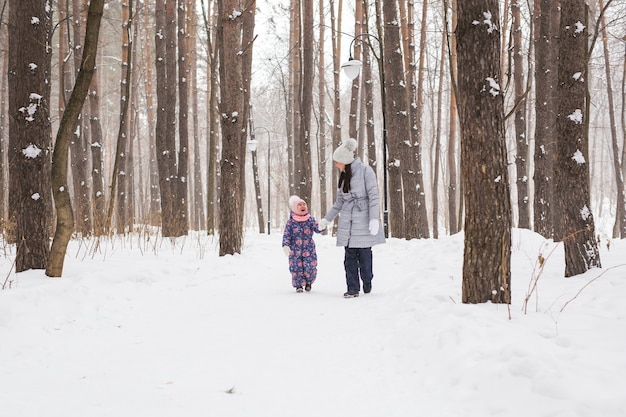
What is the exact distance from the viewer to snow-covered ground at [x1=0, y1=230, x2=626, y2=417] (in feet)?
7.63

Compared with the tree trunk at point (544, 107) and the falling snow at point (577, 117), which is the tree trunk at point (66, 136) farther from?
the tree trunk at point (544, 107)

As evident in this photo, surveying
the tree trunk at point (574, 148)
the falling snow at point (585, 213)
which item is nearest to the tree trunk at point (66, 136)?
the tree trunk at point (574, 148)

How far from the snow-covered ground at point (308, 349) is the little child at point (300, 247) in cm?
39

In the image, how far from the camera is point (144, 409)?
2357mm

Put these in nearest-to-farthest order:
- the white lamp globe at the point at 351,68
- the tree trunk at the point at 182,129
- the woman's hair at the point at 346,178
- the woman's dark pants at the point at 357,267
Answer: the woman's dark pants at the point at 357,267, the woman's hair at the point at 346,178, the white lamp globe at the point at 351,68, the tree trunk at the point at 182,129

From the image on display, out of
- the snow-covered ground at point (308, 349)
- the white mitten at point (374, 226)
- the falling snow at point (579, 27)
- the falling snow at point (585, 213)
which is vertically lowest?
the snow-covered ground at point (308, 349)

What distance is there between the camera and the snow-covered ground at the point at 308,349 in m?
2.33

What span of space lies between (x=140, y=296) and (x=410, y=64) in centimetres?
1080

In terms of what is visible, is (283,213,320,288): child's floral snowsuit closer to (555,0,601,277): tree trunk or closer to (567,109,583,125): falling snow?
(555,0,601,277): tree trunk

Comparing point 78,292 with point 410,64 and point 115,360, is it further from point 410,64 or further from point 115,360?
point 410,64

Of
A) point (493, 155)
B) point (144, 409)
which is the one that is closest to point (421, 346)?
point (493, 155)

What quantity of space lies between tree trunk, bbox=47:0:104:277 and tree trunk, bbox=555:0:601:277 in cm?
529

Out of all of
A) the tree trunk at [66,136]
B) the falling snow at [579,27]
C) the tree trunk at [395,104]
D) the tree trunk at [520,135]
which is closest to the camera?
the tree trunk at [66,136]

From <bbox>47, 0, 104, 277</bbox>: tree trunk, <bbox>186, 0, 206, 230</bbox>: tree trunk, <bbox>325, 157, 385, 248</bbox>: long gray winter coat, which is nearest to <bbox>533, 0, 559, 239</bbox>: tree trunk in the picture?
<bbox>325, 157, 385, 248</bbox>: long gray winter coat
